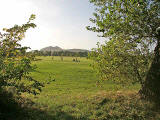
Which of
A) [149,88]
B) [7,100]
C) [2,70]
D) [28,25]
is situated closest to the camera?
[2,70]

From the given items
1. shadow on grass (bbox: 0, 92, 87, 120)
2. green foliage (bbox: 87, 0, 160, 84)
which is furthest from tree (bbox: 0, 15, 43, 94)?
green foliage (bbox: 87, 0, 160, 84)

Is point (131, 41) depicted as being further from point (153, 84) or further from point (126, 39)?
point (153, 84)

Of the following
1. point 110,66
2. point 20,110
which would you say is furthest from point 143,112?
point 20,110

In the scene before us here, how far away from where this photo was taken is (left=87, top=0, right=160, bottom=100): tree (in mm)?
9320

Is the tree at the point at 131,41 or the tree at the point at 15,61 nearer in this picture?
the tree at the point at 15,61

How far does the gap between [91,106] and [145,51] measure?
226 inches

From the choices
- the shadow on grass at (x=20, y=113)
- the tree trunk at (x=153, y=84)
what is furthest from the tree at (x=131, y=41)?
the shadow on grass at (x=20, y=113)

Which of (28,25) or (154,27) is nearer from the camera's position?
(28,25)

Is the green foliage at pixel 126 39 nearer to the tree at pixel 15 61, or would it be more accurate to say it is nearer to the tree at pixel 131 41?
the tree at pixel 131 41

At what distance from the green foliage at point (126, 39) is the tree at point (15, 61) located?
5.37m

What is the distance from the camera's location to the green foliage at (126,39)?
962 centimetres

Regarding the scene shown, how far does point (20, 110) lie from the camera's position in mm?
8125

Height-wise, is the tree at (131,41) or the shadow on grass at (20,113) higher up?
the tree at (131,41)

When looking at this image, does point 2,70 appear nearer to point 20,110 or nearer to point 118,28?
point 20,110
